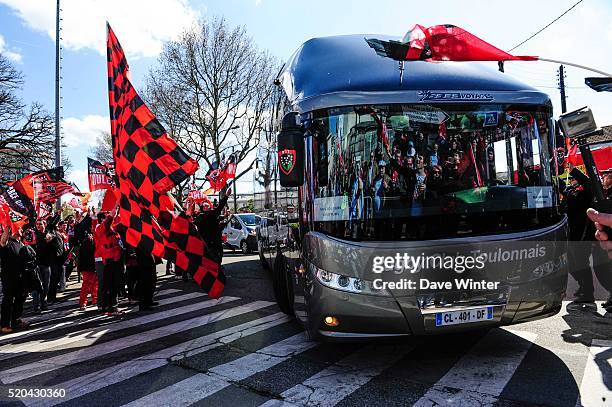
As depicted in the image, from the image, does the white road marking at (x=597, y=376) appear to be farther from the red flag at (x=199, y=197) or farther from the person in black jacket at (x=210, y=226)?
the red flag at (x=199, y=197)

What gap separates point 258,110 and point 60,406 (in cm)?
2765

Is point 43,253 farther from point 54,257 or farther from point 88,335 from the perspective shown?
point 88,335

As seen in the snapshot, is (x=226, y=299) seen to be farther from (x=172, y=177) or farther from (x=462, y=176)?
(x=462, y=176)

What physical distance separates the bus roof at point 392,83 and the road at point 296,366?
7.72ft

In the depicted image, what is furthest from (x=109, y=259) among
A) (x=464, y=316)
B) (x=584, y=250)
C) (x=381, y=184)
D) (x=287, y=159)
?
(x=584, y=250)

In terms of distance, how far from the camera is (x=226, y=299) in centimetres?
873

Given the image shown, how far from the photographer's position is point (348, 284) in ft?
13.4

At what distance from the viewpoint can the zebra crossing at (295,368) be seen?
12.5 feet

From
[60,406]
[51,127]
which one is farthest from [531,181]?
[51,127]

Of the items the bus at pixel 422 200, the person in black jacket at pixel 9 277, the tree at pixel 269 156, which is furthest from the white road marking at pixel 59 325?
the bus at pixel 422 200

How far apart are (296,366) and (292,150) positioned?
2.21 m

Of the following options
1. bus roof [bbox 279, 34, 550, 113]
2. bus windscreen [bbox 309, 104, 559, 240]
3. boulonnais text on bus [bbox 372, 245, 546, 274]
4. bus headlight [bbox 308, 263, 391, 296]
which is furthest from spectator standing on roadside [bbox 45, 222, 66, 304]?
boulonnais text on bus [bbox 372, 245, 546, 274]

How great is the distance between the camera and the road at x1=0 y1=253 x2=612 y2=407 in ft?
12.6

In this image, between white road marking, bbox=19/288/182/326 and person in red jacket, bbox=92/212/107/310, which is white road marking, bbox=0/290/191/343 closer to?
white road marking, bbox=19/288/182/326
